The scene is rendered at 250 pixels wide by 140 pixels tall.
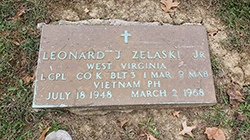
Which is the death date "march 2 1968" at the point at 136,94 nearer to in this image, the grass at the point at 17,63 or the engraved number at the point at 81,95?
the engraved number at the point at 81,95

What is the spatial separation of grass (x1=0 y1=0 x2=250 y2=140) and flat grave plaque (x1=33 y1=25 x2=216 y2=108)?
0.34 m

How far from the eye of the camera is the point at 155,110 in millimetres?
2318

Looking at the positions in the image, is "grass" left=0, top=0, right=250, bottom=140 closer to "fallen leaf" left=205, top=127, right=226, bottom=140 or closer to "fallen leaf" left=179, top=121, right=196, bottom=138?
"fallen leaf" left=205, top=127, right=226, bottom=140

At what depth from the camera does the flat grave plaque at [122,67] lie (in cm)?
207

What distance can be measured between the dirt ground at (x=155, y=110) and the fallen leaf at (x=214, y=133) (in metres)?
0.06

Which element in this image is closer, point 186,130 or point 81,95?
point 81,95

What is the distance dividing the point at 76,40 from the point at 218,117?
6.63 feet

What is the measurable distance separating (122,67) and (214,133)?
137cm

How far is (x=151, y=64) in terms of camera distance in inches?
86.4

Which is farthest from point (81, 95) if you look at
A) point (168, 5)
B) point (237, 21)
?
point (237, 21)

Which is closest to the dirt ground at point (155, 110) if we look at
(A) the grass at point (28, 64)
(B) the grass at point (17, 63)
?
(A) the grass at point (28, 64)

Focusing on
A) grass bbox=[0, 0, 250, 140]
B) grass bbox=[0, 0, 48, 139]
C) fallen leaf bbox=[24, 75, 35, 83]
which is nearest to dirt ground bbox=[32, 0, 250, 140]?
grass bbox=[0, 0, 250, 140]

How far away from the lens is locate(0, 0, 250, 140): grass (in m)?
2.22

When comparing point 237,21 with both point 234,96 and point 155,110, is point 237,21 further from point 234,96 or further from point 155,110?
point 155,110
